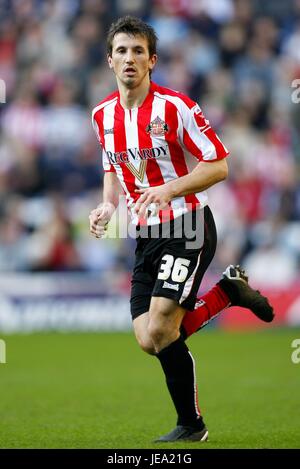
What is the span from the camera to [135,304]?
19.3ft

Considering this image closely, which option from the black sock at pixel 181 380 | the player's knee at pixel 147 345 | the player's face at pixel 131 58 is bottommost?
Answer: the black sock at pixel 181 380

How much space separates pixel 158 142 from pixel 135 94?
33 cm

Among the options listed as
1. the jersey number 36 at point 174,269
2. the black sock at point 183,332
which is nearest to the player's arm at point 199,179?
the jersey number 36 at point 174,269

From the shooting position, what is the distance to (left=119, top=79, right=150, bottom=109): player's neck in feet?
19.2

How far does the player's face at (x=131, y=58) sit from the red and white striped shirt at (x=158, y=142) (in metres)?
0.18

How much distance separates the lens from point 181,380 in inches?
225

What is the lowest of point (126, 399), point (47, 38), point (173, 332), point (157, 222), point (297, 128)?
point (126, 399)

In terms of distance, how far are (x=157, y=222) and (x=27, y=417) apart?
190 centimetres

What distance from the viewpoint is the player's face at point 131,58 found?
5.71 meters

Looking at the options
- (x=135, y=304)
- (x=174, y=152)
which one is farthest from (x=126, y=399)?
(x=174, y=152)

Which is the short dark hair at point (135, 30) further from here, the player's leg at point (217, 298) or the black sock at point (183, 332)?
the black sock at point (183, 332)

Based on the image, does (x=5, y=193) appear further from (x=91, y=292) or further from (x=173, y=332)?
(x=173, y=332)

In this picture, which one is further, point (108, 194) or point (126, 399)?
point (126, 399)

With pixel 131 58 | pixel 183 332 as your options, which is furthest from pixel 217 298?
pixel 131 58
